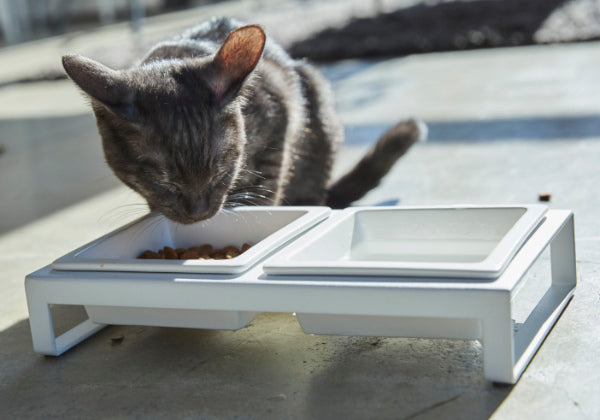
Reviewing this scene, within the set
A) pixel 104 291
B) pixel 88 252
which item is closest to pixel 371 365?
pixel 104 291

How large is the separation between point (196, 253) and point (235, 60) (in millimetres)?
518

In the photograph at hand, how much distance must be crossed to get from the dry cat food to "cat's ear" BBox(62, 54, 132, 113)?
409mm

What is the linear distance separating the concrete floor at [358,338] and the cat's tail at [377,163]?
109 mm

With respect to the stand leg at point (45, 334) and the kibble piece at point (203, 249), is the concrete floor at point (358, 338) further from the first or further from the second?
the kibble piece at point (203, 249)

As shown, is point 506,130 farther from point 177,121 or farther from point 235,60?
point 177,121

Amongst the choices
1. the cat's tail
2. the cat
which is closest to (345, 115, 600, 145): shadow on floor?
the cat's tail

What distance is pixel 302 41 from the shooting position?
7.44m

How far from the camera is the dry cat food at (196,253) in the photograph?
1.92 meters

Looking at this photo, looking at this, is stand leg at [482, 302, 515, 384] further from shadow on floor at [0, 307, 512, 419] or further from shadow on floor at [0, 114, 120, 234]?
shadow on floor at [0, 114, 120, 234]

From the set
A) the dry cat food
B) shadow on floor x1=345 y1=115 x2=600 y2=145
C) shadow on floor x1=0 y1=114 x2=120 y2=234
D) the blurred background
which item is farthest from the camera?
the blurred background

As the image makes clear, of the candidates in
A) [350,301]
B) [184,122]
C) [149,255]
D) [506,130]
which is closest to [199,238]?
[149,255]

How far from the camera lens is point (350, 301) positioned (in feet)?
4.65

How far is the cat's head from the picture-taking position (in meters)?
1.74

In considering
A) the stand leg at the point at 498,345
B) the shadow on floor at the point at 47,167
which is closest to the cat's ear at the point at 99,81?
the stand leg at the point at 498,345
